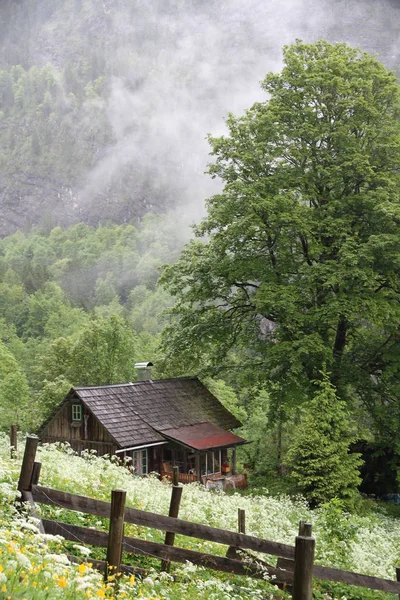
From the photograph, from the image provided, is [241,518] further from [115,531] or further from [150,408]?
[150,408]

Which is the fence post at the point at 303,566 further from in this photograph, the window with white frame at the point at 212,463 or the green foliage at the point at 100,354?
the green foliage at the point at 100,354

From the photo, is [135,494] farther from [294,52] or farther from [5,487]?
[294,52]

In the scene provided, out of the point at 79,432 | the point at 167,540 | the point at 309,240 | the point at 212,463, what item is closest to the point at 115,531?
the point at 167,540

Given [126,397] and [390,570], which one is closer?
[390,570]

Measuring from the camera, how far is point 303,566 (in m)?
6.59

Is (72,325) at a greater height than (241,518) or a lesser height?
greater

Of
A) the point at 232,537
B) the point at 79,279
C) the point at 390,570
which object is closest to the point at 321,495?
the point at 390,570

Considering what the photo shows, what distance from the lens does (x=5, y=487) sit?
29.6 feet

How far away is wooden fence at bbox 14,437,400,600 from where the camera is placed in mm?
8023

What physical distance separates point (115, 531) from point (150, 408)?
22218 mm

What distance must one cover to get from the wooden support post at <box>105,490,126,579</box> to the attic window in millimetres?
21475

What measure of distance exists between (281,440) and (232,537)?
2638cm

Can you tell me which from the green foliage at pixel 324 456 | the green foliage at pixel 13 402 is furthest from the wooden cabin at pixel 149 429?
the green foliage at pixel 13 402

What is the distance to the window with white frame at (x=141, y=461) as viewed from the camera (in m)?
28.3
